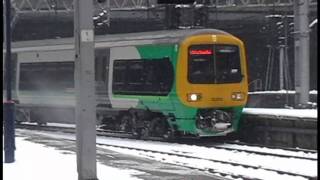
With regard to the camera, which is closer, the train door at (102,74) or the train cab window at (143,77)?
the train cab window at (143,77)

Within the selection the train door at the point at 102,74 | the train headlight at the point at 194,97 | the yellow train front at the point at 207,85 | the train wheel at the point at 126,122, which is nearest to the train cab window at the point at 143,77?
the train door at the point at 102,74

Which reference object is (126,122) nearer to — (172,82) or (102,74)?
A: (102,74)

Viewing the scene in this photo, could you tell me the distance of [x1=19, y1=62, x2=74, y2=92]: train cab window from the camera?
22891 mm

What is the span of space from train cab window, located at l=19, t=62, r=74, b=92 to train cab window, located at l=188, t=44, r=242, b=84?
5748 mm

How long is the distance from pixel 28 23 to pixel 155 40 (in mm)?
30101

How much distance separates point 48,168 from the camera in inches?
449

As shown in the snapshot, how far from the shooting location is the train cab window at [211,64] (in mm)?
18188

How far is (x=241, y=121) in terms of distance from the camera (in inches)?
772

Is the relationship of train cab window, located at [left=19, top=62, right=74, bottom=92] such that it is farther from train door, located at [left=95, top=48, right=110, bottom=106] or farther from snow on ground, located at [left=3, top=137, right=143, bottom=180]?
snow on ground, located at [left=3, top=137, right=143, bottom=180]

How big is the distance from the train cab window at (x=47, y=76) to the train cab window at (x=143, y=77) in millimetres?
3114

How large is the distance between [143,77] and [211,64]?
201cm

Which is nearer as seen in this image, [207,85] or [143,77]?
[207,85]

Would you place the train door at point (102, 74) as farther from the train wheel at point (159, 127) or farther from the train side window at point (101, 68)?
the train wheel at point (159, 127)

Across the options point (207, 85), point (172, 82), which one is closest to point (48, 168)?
point (172, 82)
